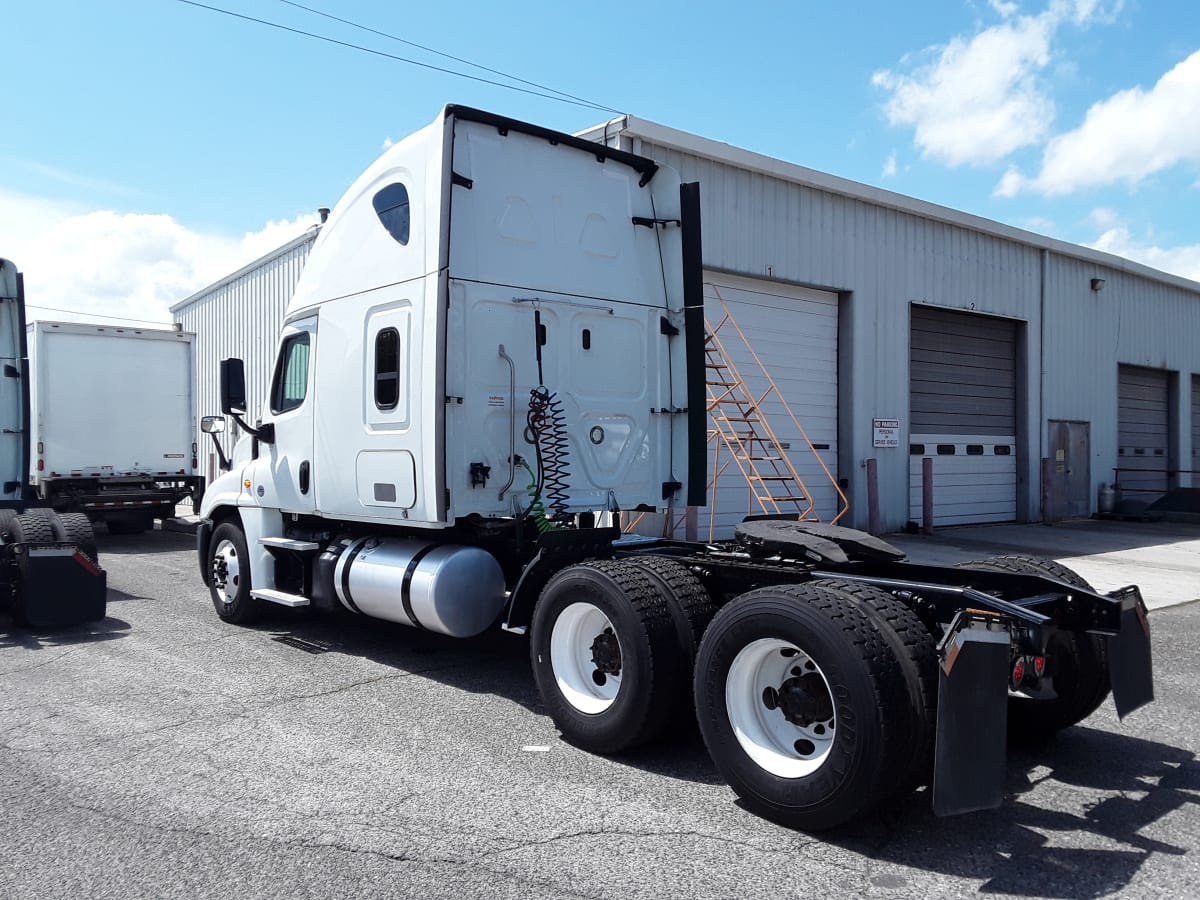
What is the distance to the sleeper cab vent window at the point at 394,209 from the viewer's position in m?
6.39

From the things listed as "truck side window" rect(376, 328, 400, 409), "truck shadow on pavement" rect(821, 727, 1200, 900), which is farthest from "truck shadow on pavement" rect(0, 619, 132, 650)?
A: "truck shadow on pavement" rect(821, 727, 1200, 900)

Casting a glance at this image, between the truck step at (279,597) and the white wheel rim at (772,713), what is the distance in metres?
4.23

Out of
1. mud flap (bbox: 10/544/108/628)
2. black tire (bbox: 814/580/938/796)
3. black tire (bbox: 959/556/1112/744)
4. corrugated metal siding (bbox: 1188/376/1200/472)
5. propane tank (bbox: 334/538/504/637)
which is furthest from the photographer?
corrugated metal siding (bbox: 1188/376/1200/472)

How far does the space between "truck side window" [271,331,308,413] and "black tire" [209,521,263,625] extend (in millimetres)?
1232

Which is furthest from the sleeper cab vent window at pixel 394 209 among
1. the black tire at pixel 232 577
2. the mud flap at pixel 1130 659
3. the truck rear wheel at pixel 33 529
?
the mud flap at pixel 1130 659

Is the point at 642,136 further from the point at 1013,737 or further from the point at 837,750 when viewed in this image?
the point at 837,750

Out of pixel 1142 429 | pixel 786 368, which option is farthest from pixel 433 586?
pixel 1142 429

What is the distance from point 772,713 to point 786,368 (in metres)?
11.1

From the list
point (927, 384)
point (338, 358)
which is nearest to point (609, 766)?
point (338, 358)

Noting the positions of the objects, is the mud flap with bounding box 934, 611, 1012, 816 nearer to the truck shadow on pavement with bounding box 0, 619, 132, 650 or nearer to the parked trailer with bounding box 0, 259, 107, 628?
the truck shadow on pavement with bounding box 0, 619, 132, 650

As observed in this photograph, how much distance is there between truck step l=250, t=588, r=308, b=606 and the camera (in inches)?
286

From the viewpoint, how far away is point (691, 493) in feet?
23.5

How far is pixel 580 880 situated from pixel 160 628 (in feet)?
19.3

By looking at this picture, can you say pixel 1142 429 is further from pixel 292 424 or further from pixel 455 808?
pixel 455 808
